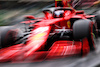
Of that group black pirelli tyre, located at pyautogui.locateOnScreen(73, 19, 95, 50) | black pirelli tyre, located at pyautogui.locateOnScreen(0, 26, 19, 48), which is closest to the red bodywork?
black pirelli tyre, located at pyautogui.locateOnScreen(73, 19, 95, 50)

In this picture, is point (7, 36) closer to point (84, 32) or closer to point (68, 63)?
point (68, 63)

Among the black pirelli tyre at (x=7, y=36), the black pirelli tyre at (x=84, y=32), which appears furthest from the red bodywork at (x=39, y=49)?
the black pirelli tyre at (x=7, y=36)

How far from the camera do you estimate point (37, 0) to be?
33.8 feet

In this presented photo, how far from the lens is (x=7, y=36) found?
2.73 meters

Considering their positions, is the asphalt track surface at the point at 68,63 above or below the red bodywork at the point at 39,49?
below

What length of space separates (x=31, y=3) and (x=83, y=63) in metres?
8.79

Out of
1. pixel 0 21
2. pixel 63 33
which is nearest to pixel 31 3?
pixel 0 21

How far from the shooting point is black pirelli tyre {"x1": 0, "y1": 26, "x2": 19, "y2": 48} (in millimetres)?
2666

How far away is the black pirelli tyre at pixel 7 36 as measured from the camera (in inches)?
105

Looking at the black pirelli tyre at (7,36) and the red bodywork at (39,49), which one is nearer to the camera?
the red bodywork at (39,49)

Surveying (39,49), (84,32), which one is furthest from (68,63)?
(84,32)

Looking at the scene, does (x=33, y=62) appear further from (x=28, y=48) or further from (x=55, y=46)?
(x=55, y=46)

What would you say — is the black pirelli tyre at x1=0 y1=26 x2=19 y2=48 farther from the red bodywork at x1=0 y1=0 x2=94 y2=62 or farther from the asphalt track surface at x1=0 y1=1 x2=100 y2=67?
the asphalt track surface at x1=0 y1=1 x2=100 y2=67

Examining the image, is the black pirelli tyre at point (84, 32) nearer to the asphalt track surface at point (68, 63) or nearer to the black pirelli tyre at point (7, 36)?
the asphalt track surface at point (68, 63)
